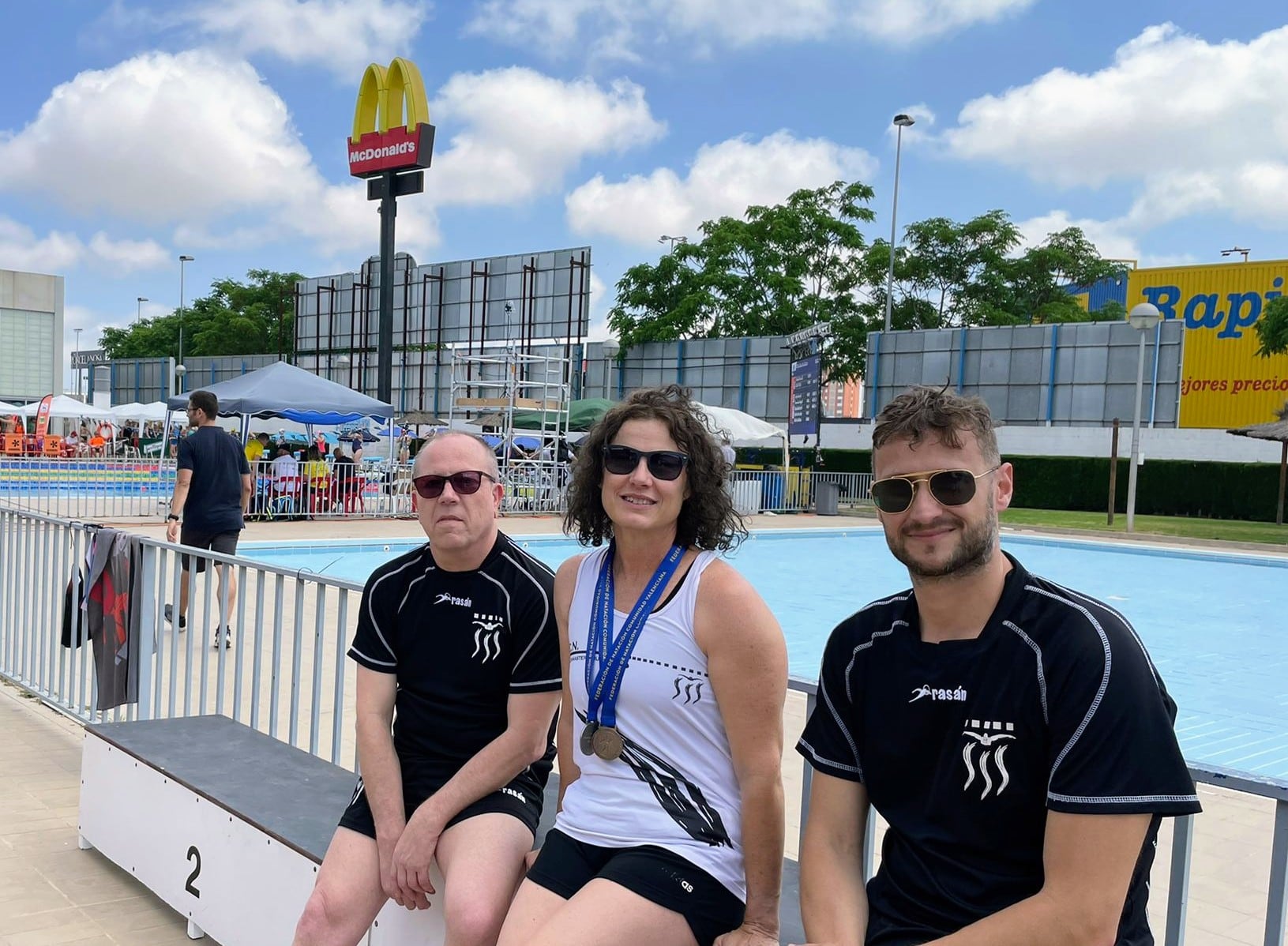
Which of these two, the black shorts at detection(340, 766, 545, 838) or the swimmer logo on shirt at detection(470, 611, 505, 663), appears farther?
the swimmer logo on shirt at detection(470, 611, 505, 663)

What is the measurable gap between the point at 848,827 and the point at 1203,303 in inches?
1644

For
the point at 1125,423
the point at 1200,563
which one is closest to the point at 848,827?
the point at 1200,563

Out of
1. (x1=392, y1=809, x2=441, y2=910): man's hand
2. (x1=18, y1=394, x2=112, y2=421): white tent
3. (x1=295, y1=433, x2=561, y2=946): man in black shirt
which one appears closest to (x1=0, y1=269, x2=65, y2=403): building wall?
(x1=18, y1=394, x2=112, y2=421): white tent

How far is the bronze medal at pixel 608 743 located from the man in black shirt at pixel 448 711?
46cm

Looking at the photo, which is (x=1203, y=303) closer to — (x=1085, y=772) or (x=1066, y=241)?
(x=1066, y=241)

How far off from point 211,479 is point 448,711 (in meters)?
5.90

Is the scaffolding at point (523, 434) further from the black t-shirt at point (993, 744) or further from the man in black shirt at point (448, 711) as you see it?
the black t-shirt at point (993, 744)

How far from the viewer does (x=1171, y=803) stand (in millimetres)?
1753

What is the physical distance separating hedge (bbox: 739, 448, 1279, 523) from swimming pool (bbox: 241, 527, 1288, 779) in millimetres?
12007

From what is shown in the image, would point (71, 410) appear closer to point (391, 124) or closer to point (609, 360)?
point (391, 124)

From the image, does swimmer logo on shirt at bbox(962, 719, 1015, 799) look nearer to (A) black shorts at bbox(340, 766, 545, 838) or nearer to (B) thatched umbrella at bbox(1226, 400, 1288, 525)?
(A) black shorts at bbox(340, 766, 545, 838)

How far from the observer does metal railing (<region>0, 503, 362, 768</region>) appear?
15.0 ft

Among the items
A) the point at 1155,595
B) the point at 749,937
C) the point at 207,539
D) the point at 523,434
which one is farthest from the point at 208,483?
the point at 523,434

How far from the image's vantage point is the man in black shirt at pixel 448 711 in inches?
110
